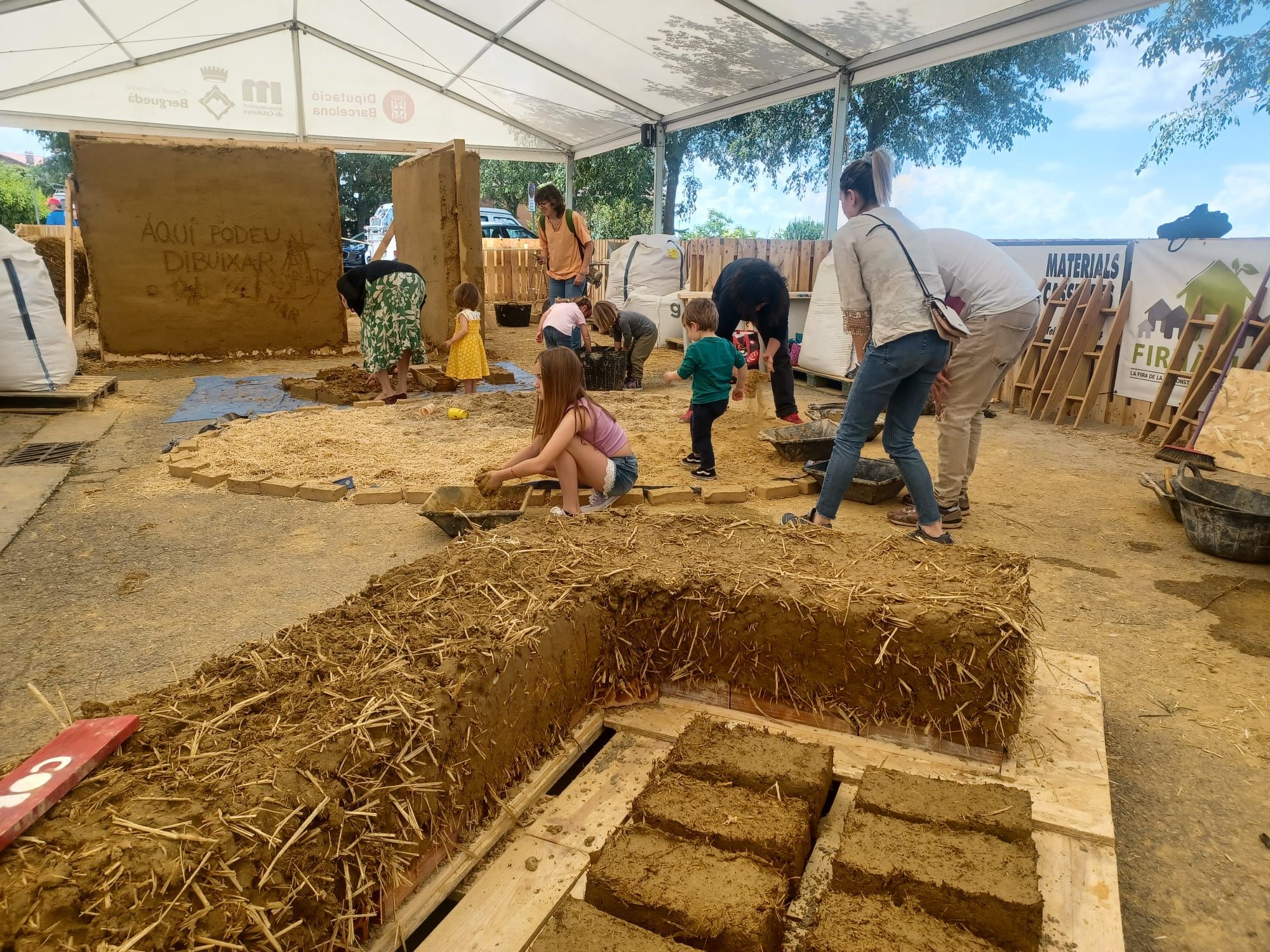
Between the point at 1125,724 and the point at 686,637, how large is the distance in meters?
1.61

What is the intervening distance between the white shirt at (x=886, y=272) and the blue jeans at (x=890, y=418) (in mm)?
149

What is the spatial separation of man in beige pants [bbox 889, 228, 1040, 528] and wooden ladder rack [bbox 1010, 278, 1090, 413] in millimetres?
4370

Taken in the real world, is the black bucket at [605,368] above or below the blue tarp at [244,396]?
above

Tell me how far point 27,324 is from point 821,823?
8.18 meters

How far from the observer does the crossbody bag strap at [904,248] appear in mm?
4102

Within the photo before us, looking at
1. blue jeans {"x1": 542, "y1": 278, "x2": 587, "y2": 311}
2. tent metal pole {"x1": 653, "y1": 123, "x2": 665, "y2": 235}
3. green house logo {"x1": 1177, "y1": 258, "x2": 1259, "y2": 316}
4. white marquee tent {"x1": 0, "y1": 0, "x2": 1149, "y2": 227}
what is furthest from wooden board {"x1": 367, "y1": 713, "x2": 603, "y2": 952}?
tent metal pole {"x1": 653, "y1": 123, "x2": 665, "y2": 235}

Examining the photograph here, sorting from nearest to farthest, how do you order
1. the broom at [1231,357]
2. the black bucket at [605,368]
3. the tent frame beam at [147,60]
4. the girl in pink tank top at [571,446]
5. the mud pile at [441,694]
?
1. the mud pile at [441,694]
2. the girl in pink tank top at [571,446]
3. the broom at [1231,357]
4. the black bucket at [605,368]
5. the tent frame beam at [147,60]

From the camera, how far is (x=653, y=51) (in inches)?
461

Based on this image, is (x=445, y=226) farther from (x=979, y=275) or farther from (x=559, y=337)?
(x=979, y=275)

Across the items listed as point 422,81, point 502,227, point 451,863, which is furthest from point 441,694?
point 502,227

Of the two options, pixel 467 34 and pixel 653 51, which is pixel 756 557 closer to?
pixel 653 51

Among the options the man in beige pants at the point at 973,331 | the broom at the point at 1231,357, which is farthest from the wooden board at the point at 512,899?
the broom at the point at 1231,357

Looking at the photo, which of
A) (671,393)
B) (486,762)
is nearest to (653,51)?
(671,393)

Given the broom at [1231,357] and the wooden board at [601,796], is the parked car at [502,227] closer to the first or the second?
the broom at [1231,357]
